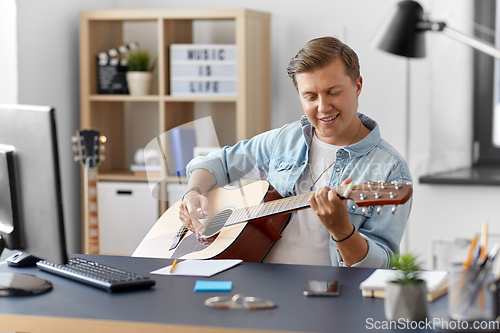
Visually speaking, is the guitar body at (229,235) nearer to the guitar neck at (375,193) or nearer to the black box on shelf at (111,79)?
the guitar neck at (375,193)

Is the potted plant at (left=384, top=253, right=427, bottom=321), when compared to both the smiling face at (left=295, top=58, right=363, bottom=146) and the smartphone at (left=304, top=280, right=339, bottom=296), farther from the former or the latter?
the smiling face at (left=295, top=58, right=363, bottom=146)

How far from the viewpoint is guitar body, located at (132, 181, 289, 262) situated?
149 centimetres

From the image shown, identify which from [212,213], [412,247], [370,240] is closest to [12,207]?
[212,213]

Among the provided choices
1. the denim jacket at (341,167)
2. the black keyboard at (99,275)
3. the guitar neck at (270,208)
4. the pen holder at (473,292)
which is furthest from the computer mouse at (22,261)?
the pen holder at (473,292)

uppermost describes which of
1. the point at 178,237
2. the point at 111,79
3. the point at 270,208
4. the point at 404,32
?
the point at 404,32

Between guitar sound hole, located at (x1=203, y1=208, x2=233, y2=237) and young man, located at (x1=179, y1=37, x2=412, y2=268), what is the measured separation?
27mm

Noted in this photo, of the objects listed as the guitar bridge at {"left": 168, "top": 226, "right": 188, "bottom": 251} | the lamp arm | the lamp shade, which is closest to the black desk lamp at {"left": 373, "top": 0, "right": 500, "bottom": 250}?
the lamp shade

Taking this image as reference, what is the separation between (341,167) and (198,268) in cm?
59

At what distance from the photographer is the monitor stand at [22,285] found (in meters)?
1.04

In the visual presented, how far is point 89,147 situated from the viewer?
2.91 meters

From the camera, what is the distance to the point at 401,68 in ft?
9.77

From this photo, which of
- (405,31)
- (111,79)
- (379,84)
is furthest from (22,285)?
(379,84)

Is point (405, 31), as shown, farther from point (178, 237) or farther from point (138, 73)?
point (138, 73)

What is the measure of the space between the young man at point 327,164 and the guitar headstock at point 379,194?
8.1 inches
